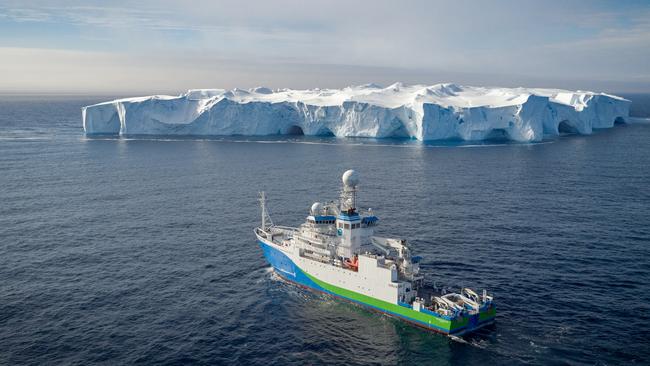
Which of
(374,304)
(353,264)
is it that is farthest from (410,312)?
(353,264)

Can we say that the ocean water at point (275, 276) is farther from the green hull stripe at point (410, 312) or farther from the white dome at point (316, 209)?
the white dome at point (316, 209)

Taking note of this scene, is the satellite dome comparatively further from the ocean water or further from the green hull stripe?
the ocean water

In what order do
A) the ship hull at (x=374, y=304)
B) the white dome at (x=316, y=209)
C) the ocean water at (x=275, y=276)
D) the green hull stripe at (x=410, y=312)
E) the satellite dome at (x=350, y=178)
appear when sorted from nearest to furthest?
the ocean water at (x=275, y=276) → the green hull stripe at (x=410, y=312) → the ship hull at (x=374, y=304) → the satellite dome at (x=350, y=178) → the white dome at (x=316, y=209)

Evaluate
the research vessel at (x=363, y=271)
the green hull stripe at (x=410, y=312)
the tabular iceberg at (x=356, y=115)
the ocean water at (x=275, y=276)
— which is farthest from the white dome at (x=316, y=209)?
the tabular iceberg at (x=356, y=115)

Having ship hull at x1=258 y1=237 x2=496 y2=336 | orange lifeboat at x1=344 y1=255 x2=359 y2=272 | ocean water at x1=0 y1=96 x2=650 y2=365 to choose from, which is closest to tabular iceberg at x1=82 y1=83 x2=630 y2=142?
ocean water at x1=0 y1=96 x2=650 y2=365

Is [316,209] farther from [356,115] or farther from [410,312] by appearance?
[356,115]

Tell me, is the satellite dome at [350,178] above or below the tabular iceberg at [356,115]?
below
